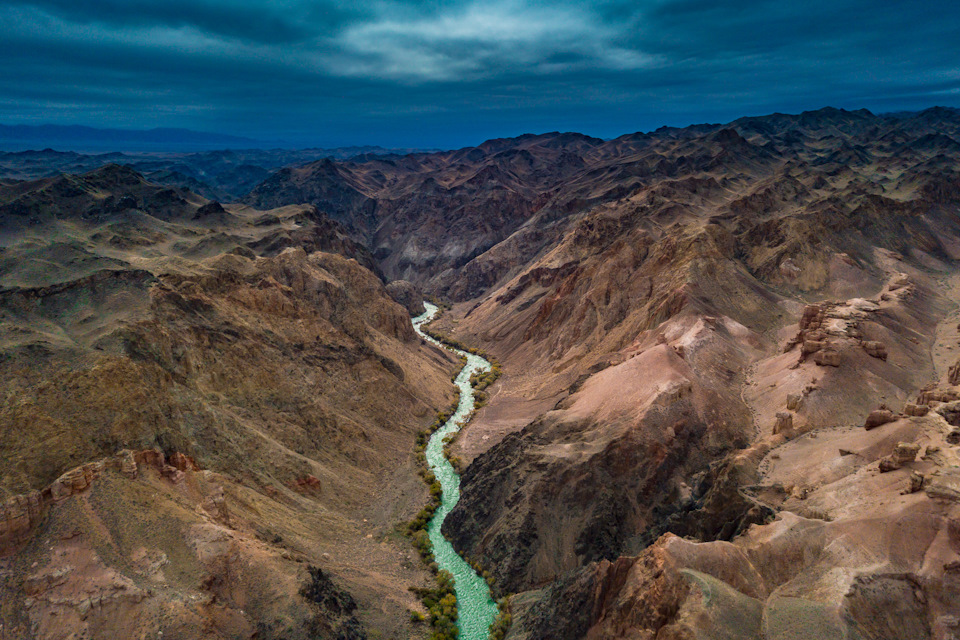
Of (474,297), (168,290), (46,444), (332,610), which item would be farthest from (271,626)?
(474,297)

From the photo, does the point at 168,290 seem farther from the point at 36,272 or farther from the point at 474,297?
the point at 474,297

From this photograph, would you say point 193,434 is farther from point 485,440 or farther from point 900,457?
point 900,457

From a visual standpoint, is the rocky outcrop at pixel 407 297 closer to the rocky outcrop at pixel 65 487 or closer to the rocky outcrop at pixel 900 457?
the rocky outcrop at pixel 65 487

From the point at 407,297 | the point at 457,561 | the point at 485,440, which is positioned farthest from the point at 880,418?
the point at 407,297

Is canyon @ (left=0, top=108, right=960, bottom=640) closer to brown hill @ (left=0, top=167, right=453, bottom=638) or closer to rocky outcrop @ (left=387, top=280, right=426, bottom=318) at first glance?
brown hill @ (left=0, top=167, right=453, bottom=638)

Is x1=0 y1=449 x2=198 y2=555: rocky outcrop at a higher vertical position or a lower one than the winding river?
higher

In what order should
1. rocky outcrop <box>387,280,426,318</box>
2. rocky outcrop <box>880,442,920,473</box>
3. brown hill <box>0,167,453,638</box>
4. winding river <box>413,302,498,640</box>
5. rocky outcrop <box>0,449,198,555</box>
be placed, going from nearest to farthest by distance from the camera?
rocky outcrop <box>0,449,198,555</box>, brown hill <box>0,167,453,638</box>, rocky outcrop <box>880,442,920,473</box>, winding river <box>413,302,498,640</box>, rocky outcrop <box>387,280,426,318</box>

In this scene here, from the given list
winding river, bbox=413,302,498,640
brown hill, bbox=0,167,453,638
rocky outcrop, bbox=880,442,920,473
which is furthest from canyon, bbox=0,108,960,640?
winding river, bbox=413,302,498,640
